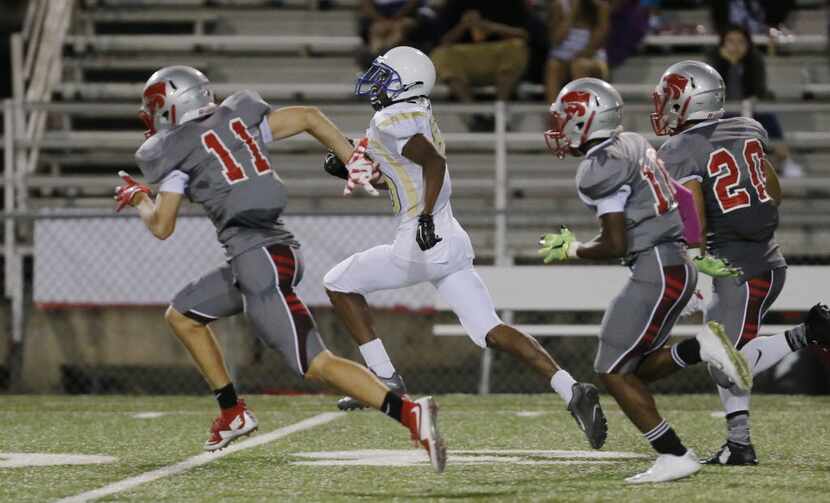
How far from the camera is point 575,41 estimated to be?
35.4ft

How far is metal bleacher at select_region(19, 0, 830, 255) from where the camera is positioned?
10406mm

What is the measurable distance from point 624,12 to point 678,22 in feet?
3.43

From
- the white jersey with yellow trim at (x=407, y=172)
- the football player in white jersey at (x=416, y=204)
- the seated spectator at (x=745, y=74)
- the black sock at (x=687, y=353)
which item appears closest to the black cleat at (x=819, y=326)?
the black sock at (x=687, y=353)

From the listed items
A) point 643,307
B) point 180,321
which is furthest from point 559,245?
point 180,321

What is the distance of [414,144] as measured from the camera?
19.4ft

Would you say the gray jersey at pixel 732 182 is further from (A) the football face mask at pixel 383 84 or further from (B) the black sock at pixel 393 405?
(B) the black sock at pixel 393 405

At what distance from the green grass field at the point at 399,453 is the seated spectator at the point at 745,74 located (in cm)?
192

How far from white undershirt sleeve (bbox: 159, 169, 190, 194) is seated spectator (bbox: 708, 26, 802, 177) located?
5.43 metres

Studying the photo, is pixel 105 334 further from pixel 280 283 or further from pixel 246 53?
pixel 280 283

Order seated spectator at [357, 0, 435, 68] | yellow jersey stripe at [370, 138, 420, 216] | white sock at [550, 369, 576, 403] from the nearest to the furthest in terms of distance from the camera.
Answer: white sock at [550, 369, 576, 403]
yellow jersey stripe at [370, 138, 420, 216]
seated spectator at [357, 0, 435, 68]

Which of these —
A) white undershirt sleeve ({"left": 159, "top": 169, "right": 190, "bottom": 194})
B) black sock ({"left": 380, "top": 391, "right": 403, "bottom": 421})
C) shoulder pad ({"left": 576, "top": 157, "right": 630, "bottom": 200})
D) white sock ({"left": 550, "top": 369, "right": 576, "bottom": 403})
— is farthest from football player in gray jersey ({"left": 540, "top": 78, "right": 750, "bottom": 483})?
white undershirt sleeve ({"left": 159, "top": 169, "right": 190, "bottom": 194})

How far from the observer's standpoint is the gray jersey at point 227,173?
19.0 ft

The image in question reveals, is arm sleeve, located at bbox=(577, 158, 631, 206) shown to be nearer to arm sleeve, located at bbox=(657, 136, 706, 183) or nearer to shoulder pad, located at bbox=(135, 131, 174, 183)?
arm sleeve, located at bbox=(657, 136, 706, 183)

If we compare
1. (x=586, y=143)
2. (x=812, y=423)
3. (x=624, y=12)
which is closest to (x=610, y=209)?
(x=586, y=143)
